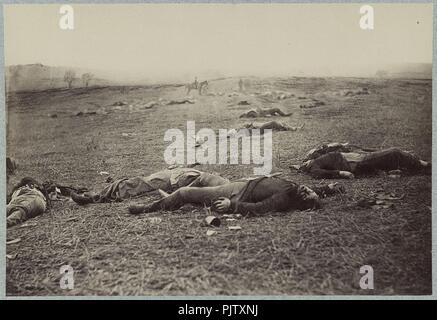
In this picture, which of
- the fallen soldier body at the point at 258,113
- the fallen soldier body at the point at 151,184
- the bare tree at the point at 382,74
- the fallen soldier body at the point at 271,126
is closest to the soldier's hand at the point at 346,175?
the fallen soldier body at the point at 271,126

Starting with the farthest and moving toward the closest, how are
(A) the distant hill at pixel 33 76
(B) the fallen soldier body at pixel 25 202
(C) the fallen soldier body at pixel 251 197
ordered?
(A) the distant hill at pixel 33 76
(B) the fallen soldier body at pixel 25 202
(C) the fallen soldier body at pixel 251 197

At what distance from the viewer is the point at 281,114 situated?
6.28m

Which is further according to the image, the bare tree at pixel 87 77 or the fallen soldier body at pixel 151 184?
the bare tree at pixel 87 77

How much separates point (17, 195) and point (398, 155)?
4331 millimetres

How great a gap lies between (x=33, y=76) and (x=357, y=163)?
382cm

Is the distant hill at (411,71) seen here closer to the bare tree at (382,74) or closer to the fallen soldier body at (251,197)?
the bare tree at (382,74)

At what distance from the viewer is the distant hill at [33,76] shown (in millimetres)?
6203

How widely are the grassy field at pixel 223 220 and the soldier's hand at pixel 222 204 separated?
19 cm

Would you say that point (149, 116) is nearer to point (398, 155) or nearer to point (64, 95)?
point (64, 95)

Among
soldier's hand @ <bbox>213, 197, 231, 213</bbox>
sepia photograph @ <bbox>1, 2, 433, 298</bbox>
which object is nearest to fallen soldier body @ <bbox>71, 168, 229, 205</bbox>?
sepia photograph @ <bbox>1, 2, 433, 298</bbox>

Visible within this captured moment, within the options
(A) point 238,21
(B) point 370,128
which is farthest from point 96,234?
(B) point 370,128

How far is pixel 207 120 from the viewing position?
247 inches

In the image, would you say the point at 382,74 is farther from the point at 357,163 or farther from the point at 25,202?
the point at 25,202

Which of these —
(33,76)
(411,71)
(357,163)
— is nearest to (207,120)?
(357,163)
